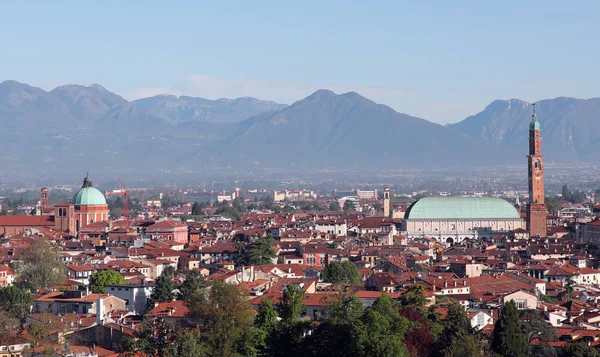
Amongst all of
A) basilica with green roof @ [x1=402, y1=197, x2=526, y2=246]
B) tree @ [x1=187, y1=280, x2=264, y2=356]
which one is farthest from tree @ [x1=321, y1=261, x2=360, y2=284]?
basilica with green roof @ [x1=402, y1=197, x2=526, y2=246]

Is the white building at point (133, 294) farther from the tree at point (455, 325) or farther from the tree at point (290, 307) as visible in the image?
the tree at point (455, 325)

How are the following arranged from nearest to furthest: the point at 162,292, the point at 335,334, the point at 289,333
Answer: the point at 335,334 < the point at 289,333 < the point at 162,292

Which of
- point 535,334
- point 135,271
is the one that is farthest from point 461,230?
point 535,334

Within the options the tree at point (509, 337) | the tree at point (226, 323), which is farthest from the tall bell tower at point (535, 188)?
the tree at point (226, 323)

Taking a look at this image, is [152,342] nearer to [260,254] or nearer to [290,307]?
[290,307]

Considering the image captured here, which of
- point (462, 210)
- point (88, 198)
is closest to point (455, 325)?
point (88, 198)

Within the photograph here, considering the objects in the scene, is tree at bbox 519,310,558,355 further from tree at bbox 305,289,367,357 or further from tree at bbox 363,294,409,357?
tree at bbox 305,289,367,357
